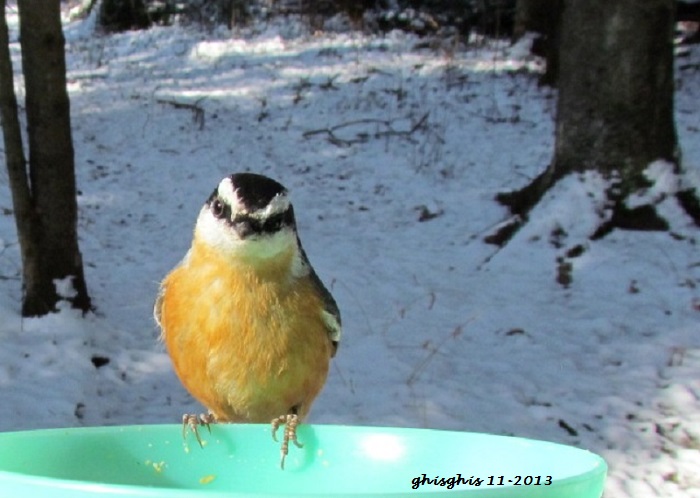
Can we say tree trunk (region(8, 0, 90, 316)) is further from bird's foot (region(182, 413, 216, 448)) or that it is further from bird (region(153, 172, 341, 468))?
bird's foot (region(182, 413, 216, 448))

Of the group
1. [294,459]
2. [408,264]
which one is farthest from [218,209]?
[408,264]

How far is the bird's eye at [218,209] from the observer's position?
8.84ft

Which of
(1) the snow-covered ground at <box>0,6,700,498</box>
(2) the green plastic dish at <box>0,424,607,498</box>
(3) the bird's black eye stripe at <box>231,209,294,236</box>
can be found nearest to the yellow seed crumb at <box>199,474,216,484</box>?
(2) the green plastic dish at <box>0,424,607,498</box>

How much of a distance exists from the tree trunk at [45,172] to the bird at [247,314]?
3105 mm

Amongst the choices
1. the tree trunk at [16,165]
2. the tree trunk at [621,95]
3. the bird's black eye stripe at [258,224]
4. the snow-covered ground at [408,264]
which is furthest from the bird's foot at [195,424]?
the tree trunk at [621,95]

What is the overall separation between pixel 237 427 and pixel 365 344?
413 cm

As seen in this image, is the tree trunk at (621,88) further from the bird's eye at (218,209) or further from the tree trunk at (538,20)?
the tree trunk at (538,20)

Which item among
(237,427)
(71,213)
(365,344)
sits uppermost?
(237,427)

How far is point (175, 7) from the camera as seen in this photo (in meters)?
16.4

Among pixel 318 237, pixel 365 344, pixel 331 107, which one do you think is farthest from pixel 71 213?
pixel 331 107

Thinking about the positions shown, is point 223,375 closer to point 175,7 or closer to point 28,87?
point 28,87

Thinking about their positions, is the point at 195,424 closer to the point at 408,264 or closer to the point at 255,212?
the point at 255,212

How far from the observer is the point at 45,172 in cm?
565

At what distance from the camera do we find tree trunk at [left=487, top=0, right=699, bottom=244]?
6.81m
